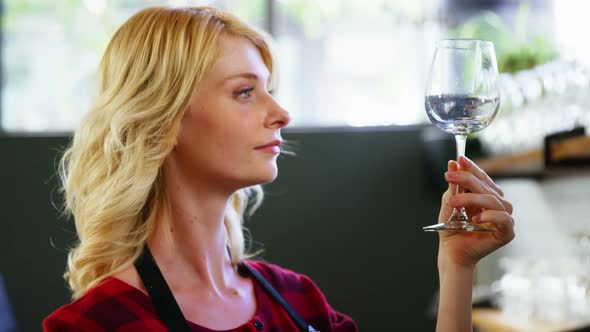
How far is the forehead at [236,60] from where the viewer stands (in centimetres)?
148

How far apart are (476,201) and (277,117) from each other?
16.8 inches

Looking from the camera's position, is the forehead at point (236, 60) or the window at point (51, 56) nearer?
the forehead at point (236, 60)

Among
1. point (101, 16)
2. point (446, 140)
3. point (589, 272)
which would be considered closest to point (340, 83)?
point (446, 140)

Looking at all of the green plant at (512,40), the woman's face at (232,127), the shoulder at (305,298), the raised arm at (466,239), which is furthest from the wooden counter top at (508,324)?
the green plant at (512,40)

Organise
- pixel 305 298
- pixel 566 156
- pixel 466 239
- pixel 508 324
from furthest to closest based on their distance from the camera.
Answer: pixel 566 156 → pixel 508 324 → pixel 305 298 → pixel 466 239

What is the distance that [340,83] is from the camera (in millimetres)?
4328

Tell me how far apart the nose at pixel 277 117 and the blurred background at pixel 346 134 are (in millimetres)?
1710

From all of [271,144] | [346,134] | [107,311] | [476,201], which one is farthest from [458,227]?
[346,134]

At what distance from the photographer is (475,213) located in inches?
52.9

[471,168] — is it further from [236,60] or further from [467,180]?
[236,60]

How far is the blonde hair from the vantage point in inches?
57.6

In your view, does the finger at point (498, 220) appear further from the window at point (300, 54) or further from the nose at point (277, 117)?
the window at point (300, 54)

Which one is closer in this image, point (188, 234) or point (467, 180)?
point (467, 180)

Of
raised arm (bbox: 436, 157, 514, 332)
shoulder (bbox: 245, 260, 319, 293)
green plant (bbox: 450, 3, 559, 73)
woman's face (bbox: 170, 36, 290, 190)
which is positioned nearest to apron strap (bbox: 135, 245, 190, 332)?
woman's face (bbox: 170, 36, 290, 190)
